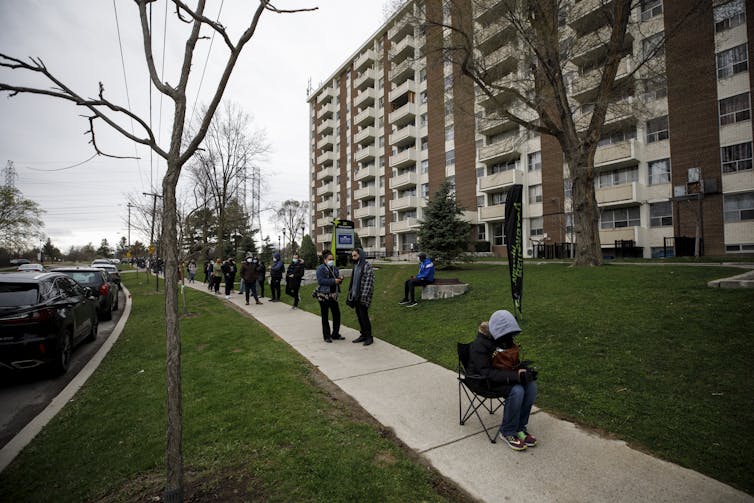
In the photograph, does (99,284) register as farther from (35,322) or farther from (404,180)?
(404,180)

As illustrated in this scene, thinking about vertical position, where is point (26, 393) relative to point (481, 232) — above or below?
below

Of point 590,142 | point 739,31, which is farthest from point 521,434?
point 739,31

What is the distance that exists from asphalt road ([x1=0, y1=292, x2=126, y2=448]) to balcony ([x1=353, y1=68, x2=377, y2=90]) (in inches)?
1892

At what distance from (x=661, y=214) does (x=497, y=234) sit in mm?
11799

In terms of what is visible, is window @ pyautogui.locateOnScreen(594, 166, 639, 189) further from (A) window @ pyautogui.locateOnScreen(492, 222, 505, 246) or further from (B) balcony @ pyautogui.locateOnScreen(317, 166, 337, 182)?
(B) balcony @ pyautogui.locateOnScreen(317, 166, 337, 182)

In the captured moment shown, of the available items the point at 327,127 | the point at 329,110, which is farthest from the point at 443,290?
the point at 329,110

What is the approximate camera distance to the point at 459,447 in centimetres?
309

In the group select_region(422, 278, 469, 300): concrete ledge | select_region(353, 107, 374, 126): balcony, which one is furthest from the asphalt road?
select_region(353, 107, 374, 126): balcony

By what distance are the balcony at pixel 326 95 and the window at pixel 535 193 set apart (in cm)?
3877

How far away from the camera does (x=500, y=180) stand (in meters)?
29.5

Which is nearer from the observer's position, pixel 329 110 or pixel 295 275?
pixel 295 275

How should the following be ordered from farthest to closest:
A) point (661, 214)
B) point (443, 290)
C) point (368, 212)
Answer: point (368, 212) < point (661, 214) < point (443, 290)

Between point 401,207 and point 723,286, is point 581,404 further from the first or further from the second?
point 401,207

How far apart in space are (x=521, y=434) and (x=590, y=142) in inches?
513
